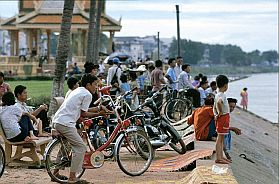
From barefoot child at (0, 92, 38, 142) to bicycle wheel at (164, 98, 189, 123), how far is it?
6584 millimetres

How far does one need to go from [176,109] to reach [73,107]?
320 inches

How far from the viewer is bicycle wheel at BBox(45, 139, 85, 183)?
10.3 meters

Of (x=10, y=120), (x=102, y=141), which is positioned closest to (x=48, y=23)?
(x=102, y=141)

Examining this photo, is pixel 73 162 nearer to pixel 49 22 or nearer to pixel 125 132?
pixel 125 132

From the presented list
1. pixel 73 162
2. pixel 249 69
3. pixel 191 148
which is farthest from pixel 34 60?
pixel 249 69

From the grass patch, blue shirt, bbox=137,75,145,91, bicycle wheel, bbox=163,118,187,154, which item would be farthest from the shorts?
the grass patch

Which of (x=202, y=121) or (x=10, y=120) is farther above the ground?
(x=10, y=120)

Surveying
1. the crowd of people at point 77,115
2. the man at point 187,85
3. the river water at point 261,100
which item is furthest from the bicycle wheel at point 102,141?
the river water at point 261,100

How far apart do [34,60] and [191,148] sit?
34.7 meters

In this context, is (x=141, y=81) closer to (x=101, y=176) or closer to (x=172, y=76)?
(x=172, y=76)

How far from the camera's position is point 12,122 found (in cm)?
1142

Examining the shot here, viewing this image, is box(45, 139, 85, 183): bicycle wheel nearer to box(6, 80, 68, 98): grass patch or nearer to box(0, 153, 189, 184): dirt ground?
box(0, 153, 189, 184): dirt ground

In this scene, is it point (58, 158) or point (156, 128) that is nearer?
point (58, 158)

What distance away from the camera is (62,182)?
10.5 meters
